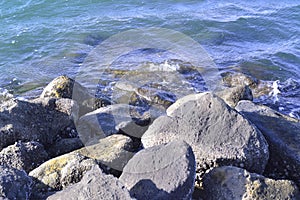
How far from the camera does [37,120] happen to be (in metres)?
4.93

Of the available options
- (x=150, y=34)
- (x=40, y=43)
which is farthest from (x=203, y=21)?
(x=40, y=43)

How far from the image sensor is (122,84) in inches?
316

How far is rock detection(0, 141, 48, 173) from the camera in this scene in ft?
13.3

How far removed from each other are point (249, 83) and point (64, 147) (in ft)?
15.5

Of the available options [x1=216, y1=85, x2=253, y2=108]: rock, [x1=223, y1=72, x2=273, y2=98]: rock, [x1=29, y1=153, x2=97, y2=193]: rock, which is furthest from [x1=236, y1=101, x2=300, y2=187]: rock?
[x1=223, y1=72, x2=273, y2=98]: rock

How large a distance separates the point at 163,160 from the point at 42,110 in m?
2.22

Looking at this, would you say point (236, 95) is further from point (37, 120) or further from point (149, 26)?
point (149, 26)

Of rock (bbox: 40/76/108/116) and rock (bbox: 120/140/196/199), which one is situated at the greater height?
rock (bbox: 120/140/196/199)

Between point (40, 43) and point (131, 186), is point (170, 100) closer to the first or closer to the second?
point (131, 186)

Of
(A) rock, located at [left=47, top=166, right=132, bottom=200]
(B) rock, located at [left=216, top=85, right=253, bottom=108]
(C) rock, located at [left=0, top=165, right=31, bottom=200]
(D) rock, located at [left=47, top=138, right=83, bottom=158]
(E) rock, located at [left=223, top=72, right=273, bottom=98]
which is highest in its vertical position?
(A) rock, located at [left=47, top=166, right=132, bottom=200]

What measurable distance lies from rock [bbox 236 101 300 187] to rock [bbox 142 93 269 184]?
234 millimetres

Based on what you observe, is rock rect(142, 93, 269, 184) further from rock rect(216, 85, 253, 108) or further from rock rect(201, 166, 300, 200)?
rock rect(216, 85, 253, 108)

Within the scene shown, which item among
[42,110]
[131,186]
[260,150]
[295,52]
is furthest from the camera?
[295,52]

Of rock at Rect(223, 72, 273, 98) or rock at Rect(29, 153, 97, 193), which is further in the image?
rock at Rect(223, 72, 273, 98)
